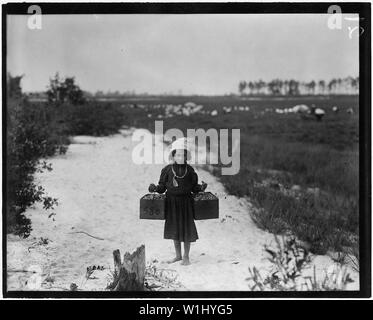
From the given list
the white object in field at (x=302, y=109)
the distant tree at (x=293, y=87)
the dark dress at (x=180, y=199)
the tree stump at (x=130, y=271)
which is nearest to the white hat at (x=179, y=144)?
the dark dress at (x=180, y=199)

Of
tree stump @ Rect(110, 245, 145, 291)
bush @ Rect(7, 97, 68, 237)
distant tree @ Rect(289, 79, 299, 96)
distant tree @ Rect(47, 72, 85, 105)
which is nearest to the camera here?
tree stump @ Rect(110, 245, 145, 291)

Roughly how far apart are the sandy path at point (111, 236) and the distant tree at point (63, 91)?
3.26ft

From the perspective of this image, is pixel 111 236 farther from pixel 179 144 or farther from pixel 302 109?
pixel 302 109

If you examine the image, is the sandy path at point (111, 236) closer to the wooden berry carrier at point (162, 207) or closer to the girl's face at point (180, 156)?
the wooden berry carrier at point (162, 207)

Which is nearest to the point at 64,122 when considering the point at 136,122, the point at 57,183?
the point at 136,122

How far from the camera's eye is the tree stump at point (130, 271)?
211 inches

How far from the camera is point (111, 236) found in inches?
245

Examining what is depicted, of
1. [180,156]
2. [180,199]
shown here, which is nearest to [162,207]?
[180,199]

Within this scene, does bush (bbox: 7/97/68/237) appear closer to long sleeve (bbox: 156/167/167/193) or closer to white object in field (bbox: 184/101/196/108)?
long sleeve (bbox: 156/167/167/193)

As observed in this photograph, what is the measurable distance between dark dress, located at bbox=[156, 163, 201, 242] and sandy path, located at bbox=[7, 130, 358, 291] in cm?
37

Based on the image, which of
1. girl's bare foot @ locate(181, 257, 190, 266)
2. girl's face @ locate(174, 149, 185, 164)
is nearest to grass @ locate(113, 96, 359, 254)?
girl's face @ locate(174, 149, 185, 164)

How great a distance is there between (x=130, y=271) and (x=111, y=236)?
36.2 inches

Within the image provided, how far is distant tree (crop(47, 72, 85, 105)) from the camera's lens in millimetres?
6580
